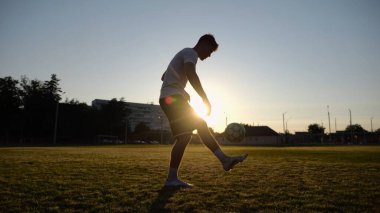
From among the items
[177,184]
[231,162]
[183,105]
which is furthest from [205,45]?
[177,184]

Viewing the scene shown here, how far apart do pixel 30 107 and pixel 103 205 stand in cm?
8287

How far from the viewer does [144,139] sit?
351 feet

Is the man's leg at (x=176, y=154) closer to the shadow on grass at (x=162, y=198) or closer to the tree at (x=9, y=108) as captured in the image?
the shadow on grass at (x=162, y=198)

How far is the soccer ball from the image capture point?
8250mm

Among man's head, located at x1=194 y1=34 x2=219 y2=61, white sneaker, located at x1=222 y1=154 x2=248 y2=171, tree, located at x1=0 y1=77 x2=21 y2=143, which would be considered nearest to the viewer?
white sneaker, located at x1=222 y1=154 x2=248 y2=171

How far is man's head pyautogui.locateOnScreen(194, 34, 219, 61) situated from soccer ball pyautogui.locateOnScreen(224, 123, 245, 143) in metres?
3.66

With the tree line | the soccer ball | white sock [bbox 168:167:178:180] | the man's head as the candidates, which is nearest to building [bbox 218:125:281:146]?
the tree line

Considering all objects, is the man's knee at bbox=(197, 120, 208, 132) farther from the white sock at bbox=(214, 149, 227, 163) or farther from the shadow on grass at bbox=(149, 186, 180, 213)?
the shadow on grass at bbox=(149, 186, 180, 213)

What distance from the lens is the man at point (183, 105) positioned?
468cm

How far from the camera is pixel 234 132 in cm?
832

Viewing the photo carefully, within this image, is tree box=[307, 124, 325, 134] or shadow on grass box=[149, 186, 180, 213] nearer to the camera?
shadow on grass box=[149, 186, 180, 213]

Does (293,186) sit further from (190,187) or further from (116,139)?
(116,139)

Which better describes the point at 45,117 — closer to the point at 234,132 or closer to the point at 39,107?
the point at 39,107

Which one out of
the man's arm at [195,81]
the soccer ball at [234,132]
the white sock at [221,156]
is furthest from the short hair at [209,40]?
the soccer ball at [234,132]
